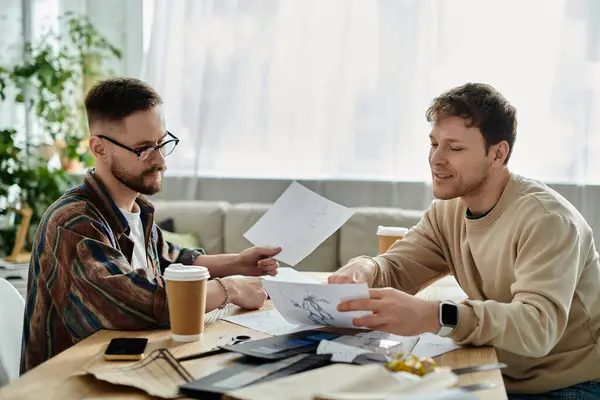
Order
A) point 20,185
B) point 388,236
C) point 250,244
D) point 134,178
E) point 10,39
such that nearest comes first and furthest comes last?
point 134,178 → point 388,236 → point 20,185 → point 250,244 → point 10,39

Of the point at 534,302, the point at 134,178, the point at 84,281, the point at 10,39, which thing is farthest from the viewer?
the point at 10,39

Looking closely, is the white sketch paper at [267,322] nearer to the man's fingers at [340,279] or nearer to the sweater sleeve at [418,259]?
the man's fingers at [340,279]

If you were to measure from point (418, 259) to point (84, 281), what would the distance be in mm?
819

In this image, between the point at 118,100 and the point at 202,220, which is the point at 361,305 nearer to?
the point at 118,100

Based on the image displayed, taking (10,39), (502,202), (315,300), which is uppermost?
(10,39)

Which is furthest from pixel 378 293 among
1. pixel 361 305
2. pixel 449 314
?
pixel 449 314

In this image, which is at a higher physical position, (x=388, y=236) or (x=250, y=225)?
(x=388, y=236)

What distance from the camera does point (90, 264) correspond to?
155 centimetres

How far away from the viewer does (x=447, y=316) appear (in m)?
1.38

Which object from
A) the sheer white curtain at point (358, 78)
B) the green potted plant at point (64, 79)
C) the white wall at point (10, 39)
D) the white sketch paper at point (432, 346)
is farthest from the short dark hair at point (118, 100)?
the white wall at point (10, 39)

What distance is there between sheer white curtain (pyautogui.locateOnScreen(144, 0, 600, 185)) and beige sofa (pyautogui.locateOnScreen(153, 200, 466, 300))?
313mm

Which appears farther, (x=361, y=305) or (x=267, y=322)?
(x=267, y=322)

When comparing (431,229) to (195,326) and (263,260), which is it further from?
(195,326)

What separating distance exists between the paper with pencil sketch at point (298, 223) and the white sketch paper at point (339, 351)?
1.58ft
